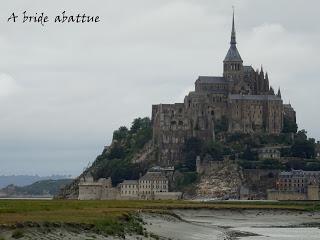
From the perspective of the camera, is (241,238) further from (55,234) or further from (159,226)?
(55,234)

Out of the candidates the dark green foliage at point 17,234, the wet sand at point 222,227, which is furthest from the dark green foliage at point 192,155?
the dark green foliage at point 17,234

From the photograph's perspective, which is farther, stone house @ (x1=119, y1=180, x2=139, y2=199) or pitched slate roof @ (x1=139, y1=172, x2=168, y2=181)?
pitched slate roof @ (x1=139, y1=172, x2=168, y2=181)

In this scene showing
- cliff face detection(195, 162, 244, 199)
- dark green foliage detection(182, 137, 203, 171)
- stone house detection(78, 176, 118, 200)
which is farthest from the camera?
dark green foliage detection(182, 137, 203, 171)

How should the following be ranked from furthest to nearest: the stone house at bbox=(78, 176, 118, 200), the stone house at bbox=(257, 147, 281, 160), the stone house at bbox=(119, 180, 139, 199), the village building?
the stone house at bbox=(257, 147, 281, 160) → the stone house at bbox=(119, 180, 139, 199) → the village building → the stone house at bbox=(78, 176, 118, 200)

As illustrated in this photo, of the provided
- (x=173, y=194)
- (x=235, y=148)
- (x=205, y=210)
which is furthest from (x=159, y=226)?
(x=235, y=148)

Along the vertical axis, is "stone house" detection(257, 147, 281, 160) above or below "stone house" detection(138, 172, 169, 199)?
above

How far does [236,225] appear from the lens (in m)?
105

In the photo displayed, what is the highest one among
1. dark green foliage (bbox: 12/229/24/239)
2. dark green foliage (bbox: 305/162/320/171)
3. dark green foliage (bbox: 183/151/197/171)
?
dark green foliage (bbox: 183/151/197/171)

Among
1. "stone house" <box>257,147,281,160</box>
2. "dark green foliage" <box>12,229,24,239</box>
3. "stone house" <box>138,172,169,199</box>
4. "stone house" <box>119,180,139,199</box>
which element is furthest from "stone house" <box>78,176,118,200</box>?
"dark green foliage" <box>12,229,24,239</box>

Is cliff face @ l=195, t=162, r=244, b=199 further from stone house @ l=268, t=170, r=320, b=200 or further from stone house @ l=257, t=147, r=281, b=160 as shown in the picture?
stone house @ l=257, t=147, r=281, b=160

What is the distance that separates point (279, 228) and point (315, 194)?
83.0 m

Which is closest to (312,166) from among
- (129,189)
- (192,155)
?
(192,155)

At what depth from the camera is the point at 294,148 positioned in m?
197

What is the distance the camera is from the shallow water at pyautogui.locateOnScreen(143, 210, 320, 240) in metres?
78.3
